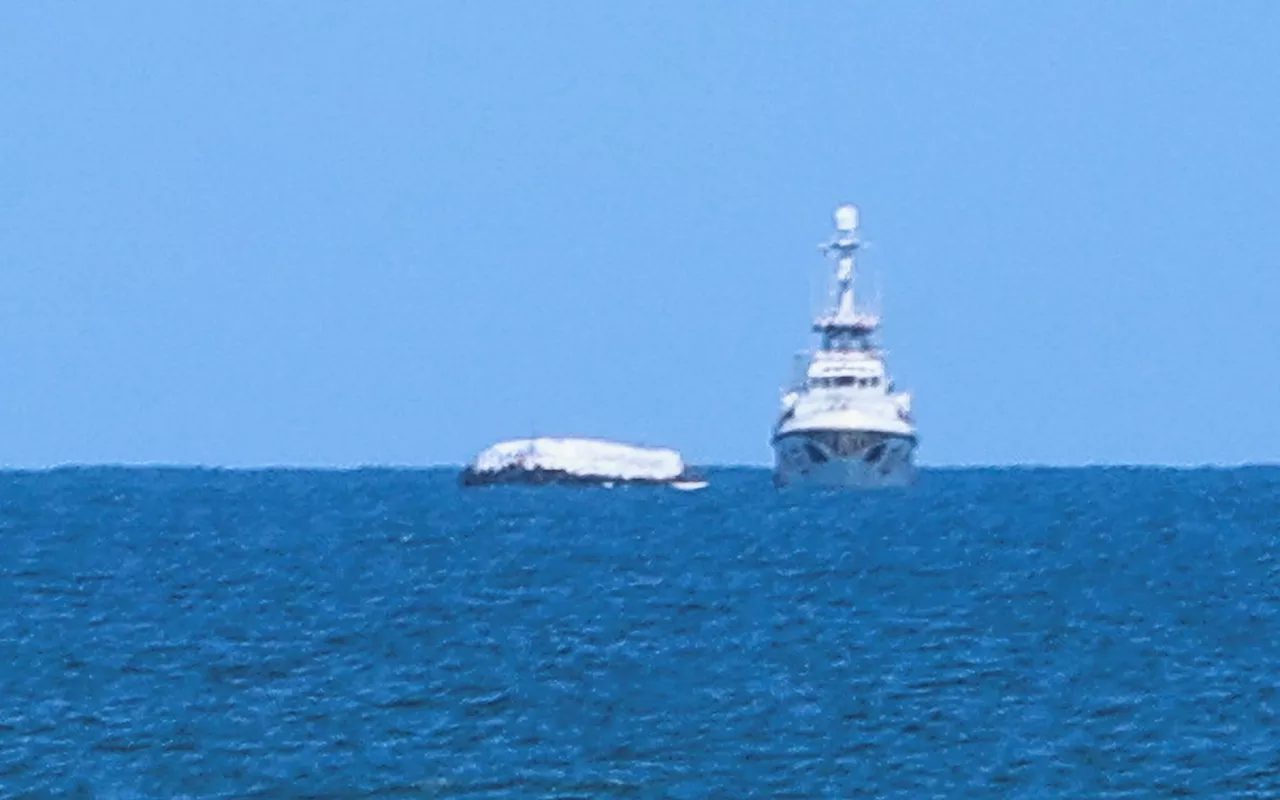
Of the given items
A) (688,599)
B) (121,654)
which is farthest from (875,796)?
(688,599)

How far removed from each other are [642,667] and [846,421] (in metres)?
66.9

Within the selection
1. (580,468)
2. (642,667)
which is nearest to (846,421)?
(580,468)

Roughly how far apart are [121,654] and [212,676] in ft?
12.1

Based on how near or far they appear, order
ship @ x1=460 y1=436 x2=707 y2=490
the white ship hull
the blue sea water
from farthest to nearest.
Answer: ship @ x1=460 y1=436 x2=707 y2=490
the white ship hull
the blue sea water

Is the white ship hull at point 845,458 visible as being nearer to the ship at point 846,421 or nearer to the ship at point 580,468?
the ship at point 846,421

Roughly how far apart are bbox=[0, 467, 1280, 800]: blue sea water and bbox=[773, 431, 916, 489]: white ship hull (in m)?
28.7

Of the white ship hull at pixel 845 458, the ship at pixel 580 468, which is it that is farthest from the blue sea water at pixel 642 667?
the ship at pixel 580 468

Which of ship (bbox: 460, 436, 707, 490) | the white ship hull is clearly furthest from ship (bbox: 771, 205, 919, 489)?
ship (bbox: 460, 436, 707, 490)

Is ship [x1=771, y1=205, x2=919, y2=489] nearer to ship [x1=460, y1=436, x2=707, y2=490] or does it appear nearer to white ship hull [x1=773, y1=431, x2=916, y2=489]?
white ship hull [x1=773, y1=431, x2=916, y2=489]

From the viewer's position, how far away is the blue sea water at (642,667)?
1109 inches

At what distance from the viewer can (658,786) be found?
1076 inches

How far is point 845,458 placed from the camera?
105312 millimetres

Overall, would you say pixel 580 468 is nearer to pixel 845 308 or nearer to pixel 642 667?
pixel 845 308

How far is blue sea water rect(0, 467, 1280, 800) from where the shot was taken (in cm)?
2816
